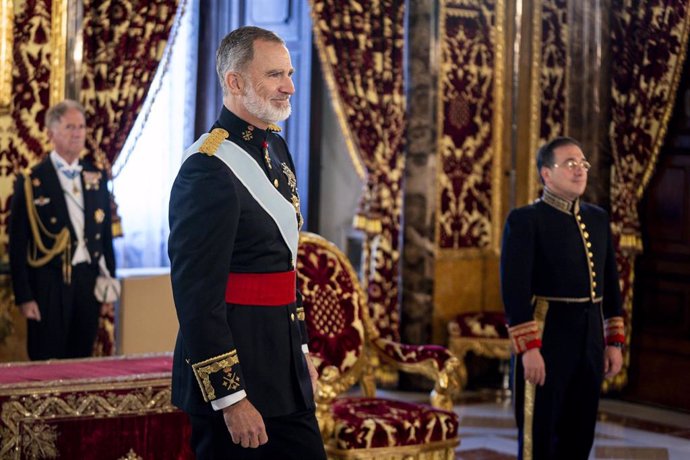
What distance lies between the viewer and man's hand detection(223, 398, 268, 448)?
8.52 feet

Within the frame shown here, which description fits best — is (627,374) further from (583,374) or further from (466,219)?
(583,374)

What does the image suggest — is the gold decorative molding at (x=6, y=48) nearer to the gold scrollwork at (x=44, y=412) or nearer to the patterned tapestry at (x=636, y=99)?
the gold scrollwork at (x=44, y=412)

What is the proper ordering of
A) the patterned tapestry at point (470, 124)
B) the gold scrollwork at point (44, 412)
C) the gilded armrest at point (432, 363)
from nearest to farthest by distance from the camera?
the gold scrollwork at point (44, 412), the gilded armrest at point (432, 363), the patterned tapestry at point (470, 124)

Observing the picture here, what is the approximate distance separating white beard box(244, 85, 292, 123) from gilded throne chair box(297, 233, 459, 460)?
1.65 metres

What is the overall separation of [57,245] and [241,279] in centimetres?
275

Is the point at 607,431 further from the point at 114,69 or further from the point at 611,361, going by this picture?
the point at 114,69

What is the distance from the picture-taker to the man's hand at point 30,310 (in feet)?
17.0

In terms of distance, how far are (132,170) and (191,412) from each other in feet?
14.6

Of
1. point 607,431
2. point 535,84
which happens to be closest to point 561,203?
point 607,431

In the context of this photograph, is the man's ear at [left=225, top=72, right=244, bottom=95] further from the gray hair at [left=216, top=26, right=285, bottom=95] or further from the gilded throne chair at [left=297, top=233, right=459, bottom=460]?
the gilded throne chair at [left=297, top=233, right=459, bottom=460]

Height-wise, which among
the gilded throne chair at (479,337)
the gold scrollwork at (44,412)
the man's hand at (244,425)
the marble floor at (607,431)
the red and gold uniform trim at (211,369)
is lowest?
the marble floor at (607,431)

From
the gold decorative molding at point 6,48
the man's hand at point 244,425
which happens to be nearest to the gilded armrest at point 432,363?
the man's hand at point 244,425

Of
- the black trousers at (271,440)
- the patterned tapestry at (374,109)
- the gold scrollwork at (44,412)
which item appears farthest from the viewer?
the patterned tapestry at (374,109)

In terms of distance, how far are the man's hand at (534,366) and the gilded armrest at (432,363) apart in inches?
18.3
